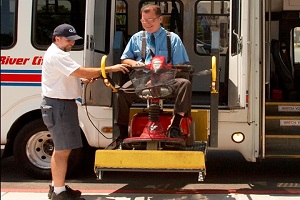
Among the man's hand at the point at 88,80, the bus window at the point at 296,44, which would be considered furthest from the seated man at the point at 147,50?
the bus window at the point at 296,44

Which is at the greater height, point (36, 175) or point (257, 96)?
point (257, 96)

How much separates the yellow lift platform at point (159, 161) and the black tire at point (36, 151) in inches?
60.0

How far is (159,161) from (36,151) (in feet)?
6.98

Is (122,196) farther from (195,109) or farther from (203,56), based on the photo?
(203,56)

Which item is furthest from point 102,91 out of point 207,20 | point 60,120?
point 207,20

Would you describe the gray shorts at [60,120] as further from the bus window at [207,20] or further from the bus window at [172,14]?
the bus window at [207,20]

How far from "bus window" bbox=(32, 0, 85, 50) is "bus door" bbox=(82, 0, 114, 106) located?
0.70 feet

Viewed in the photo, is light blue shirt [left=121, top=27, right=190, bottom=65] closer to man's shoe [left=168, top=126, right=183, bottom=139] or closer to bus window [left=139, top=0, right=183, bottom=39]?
man's shoe [left=168, top=126, right=183, bottom=139]

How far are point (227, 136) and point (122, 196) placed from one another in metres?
1.41

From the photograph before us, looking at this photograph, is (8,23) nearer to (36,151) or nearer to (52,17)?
(52,17)

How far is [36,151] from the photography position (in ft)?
20.1

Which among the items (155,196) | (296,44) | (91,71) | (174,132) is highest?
(296,44)

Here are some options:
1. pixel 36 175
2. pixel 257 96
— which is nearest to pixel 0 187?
pixel 36 175

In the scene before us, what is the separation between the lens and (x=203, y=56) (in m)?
8.02
